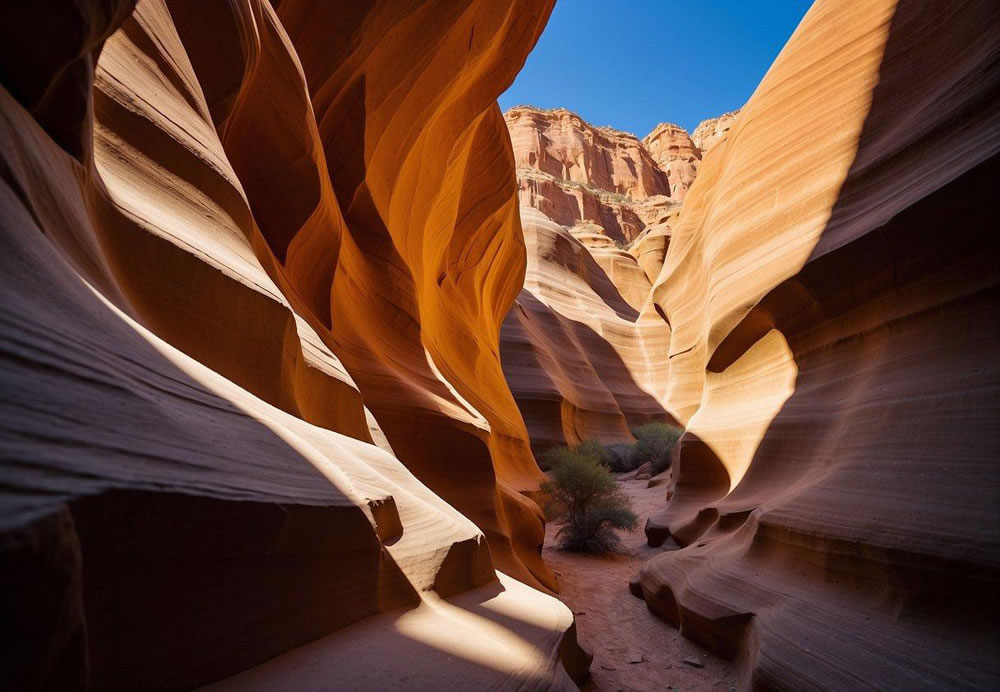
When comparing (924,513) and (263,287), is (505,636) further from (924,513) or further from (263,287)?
(924,513)

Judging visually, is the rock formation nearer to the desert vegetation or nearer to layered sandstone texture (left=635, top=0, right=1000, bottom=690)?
the desert vegetation

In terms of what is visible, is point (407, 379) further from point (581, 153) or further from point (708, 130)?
point (708, 130)

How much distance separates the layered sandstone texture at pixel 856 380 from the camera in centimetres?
329

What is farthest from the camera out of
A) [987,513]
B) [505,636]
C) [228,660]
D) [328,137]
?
[328,137]

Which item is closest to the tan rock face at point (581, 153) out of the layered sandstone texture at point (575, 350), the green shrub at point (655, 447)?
the layered sandstone texture at point (575, 350)

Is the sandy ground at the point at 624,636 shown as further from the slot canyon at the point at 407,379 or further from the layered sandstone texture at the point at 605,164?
the layered sandstone texture at the point at 605,164

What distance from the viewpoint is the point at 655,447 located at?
16.8 meters

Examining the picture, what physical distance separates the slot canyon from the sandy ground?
49 millimetres

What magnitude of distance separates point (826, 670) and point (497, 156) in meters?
11.1

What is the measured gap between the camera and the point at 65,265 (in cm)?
173

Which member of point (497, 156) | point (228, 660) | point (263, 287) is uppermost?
point (497, 156)

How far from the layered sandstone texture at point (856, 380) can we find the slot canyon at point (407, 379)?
0.11ft

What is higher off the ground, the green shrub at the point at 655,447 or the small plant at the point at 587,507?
the green shrub at the point at 655,447

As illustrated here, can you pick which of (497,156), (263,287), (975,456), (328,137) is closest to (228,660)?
(263,287)
